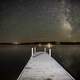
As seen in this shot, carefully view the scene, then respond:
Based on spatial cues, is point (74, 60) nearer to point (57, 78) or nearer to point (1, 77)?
point (1, 77)

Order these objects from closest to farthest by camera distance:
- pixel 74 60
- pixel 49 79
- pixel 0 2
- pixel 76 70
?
pixel 49 79
pixel 0 2
pixel 76 70
pixel 74 60

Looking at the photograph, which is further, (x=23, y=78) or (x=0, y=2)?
(x=0, y=2)

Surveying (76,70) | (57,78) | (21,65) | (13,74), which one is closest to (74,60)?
(76,70)

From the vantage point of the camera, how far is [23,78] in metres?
2.88

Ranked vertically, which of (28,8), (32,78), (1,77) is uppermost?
(28,8)

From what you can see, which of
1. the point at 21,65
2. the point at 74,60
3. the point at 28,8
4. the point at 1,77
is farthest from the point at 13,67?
the point at 74,60

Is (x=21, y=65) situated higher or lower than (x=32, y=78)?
lower

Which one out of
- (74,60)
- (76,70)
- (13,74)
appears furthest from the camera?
(74,60)

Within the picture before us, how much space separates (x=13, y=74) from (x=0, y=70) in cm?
267

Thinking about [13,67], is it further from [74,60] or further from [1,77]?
[74,60]

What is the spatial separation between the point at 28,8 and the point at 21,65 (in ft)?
12.8

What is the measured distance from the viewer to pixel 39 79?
112 inches

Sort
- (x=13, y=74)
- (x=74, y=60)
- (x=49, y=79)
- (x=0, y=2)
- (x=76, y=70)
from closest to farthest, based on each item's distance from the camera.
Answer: (x=49, y=79), (x=13, y=74), (x=0, y=2), (x=76, y=70), (x=74, y=60)

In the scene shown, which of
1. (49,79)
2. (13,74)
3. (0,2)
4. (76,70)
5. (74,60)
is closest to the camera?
(49,79)
